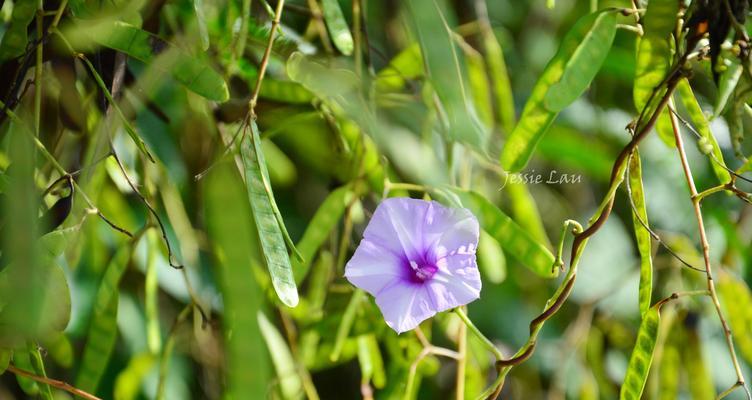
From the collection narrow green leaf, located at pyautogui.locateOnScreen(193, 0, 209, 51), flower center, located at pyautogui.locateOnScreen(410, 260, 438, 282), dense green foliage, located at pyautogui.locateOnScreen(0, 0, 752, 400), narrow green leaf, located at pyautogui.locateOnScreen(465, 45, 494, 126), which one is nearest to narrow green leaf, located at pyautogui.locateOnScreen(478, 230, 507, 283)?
dense green foliage, located at pyautogui.locateOnScreen(0, 0, 752, 400)

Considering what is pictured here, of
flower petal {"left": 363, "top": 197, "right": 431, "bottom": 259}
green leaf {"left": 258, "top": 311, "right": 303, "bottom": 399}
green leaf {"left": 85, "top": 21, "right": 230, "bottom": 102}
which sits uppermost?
green leaf {"left": 85, "top": 21, "right": 230, "bottom": 102}

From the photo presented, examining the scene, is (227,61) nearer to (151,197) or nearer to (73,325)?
(151,197)

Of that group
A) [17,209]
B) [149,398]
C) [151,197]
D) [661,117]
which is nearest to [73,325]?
[149,398]

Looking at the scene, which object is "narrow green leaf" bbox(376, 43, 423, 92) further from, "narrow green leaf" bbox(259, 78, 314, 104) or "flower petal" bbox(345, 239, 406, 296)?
"flower petal" bbox(345, 239, 406, 296)

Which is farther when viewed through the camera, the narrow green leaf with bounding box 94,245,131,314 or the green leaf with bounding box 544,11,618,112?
the narrow green leaf with bounding box 94,245,131,314

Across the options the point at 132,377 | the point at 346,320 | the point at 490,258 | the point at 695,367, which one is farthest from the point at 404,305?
the point at 695,367

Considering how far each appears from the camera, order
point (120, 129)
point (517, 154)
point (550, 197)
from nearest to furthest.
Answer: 1. point (517, 154)
2. point (120, 129)
3. point (550, 197)

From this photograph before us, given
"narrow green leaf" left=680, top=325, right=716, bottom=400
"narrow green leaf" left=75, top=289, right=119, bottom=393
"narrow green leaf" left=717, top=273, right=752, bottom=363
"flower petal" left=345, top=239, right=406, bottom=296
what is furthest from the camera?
"narrow green leaf" left=680, top=325, right=716, bottom=400
